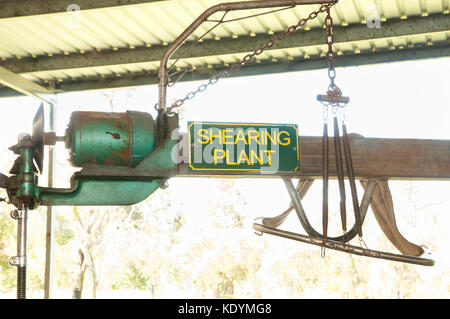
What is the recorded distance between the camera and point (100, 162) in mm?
2225

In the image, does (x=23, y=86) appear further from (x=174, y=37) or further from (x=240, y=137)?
(x=240, y=137)

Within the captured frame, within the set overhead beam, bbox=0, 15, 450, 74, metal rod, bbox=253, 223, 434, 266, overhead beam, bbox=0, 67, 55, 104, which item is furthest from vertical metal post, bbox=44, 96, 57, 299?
metal rod, bbox=253, 223, 434, 266

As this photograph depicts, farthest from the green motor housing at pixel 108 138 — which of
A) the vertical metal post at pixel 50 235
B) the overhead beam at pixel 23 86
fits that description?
the vertical metal post at pixel 50 235

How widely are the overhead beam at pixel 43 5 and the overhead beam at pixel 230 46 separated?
4.04 feet

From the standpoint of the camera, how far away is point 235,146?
7.24 feet

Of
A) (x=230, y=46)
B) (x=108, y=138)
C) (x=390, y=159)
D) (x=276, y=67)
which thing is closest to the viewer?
(x=108, y=138)

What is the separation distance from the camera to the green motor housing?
86.0 inches

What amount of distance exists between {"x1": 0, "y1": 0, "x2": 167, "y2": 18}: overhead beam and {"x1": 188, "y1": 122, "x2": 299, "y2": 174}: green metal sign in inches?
108

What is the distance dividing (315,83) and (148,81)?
8.06 metres

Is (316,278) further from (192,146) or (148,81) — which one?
(192,146)

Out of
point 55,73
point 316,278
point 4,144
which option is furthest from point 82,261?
point 55,73

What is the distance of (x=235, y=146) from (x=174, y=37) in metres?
3.86

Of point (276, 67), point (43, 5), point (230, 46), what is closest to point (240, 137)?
point (43, 5)

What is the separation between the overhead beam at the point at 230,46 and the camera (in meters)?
5.17
